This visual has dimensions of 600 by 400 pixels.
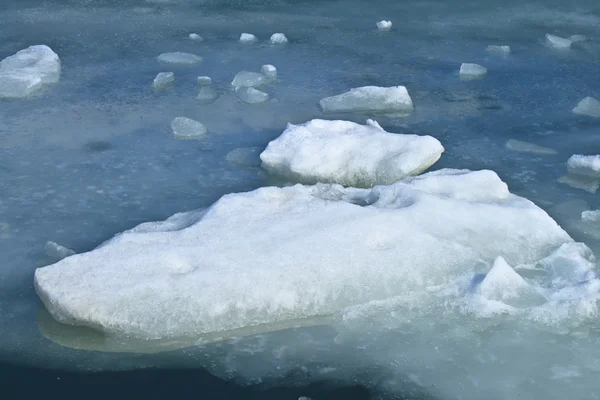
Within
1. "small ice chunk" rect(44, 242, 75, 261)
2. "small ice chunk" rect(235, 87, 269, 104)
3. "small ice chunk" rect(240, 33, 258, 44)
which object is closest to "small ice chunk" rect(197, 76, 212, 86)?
"small ice chunk" rect(235, 87, 269, 104)

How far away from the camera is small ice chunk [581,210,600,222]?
11.2 ft

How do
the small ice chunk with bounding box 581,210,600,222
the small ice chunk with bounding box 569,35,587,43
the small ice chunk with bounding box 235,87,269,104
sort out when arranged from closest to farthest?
1. the small ice chunk with bounding box 581,210,600,222
2. the small ice chunk with bounding box 235,87,269,104
3. the small ice chunk with bounding box 569,35,587,43

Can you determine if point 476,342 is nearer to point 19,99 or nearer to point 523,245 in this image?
point 523,245

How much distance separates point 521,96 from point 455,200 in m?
1.57

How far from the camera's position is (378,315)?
2777mm

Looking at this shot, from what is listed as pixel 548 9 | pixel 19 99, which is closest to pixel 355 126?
pixel 19 99

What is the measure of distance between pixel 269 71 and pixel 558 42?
1.83 metres

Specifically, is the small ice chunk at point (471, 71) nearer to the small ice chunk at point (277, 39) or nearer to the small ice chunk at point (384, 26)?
the small ice chunk at point (384, 26)

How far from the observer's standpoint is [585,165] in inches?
148

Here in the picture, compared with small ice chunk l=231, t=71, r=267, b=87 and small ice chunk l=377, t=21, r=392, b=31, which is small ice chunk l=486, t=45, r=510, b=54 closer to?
small ice chunk l=377, t=21, r=392, b=31

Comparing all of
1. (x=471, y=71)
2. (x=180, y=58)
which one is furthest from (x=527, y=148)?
(x=180, y=58)

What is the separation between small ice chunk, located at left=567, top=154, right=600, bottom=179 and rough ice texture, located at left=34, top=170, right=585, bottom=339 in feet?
1.69

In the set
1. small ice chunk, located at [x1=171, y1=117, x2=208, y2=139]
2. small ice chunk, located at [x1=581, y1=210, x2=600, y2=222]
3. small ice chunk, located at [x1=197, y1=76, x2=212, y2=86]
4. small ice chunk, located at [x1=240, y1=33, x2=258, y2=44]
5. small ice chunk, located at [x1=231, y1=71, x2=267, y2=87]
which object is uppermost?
small ice chunk, located at [x1=581, y1=210, x2=600, y2=222]

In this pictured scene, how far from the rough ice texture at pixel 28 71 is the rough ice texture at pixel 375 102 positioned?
1.51 metres
